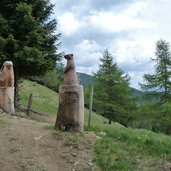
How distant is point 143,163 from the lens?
854cm

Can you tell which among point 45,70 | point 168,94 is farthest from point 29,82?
point 45,70

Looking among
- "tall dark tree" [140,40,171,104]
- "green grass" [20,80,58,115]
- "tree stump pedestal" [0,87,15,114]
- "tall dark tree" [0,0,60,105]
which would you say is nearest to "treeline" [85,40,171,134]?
"tall dark tree" [140,40,171,104]

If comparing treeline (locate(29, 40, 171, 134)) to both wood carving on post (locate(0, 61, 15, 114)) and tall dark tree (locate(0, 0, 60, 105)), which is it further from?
wood carving on post (locate(0, 61, 15, 114))

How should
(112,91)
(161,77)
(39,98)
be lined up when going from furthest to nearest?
(39,98), (112,91), (161,77)

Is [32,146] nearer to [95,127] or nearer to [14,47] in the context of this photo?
[95,127]

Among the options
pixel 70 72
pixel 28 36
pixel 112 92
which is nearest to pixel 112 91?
pixel 112 92

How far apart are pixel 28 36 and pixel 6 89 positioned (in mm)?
6229

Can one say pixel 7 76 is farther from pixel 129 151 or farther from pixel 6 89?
pixel 129 151

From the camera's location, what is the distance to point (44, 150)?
28.8ft

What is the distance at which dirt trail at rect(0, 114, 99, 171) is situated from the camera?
808 cm

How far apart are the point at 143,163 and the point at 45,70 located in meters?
14.0

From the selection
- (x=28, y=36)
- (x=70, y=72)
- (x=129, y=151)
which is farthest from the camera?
(x=28, y=36)

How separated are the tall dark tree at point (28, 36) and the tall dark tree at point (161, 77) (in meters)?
12.5

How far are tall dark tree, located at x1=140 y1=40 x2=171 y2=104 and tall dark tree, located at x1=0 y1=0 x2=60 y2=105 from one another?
Answer: 12.5 metres
